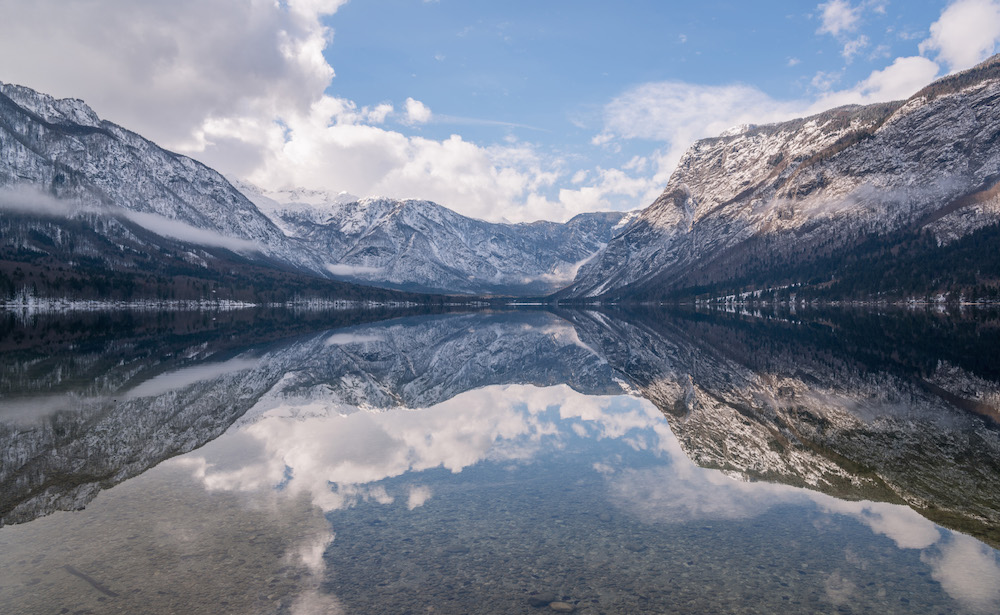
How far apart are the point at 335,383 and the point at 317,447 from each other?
2234 cm

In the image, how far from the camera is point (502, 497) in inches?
700

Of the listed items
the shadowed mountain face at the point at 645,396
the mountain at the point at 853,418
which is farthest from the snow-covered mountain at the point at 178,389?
the mountain at the point at 853,418

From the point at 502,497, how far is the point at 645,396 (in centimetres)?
2285

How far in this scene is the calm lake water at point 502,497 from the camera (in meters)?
11.6

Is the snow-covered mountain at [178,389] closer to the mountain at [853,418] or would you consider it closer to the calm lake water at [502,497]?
the calm lake water at [502,497]

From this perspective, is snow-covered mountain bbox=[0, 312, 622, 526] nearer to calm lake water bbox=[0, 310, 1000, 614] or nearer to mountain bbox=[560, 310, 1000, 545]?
calm lake water bbox=[0, 310, 1000, 614]

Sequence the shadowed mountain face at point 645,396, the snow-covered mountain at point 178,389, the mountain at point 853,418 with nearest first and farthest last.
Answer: the mountain at point 853,418, the shadowed mountain face at point 645,396, the snow-covered mountain at point 178,389

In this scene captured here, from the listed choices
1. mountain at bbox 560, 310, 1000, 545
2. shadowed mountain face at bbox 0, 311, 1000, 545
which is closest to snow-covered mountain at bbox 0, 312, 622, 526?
shadowed mountain face at bbox 0, 311, 1000, 545

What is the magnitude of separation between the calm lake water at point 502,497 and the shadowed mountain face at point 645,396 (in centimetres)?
21

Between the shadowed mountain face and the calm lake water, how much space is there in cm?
21

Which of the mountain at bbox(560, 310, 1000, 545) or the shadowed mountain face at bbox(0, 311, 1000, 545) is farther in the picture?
the shadowed mountain face at bbox(0, 311, 1000, 545)

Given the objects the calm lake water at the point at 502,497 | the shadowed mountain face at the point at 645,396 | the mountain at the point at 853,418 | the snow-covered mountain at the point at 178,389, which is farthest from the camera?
the snow-covered mountain at the point at 178,389

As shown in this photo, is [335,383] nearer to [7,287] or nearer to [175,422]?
[175,422]

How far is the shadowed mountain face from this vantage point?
63.0 ft
